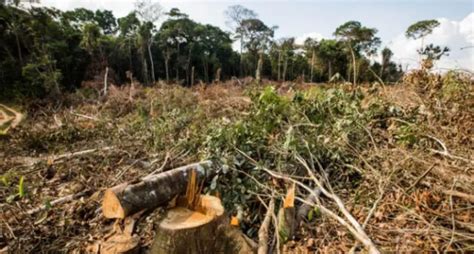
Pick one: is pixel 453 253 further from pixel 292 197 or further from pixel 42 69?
pixel 42 69

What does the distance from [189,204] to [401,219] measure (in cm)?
164

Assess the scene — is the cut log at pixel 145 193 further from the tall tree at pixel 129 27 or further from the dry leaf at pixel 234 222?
the tall tree at pixel 129 27

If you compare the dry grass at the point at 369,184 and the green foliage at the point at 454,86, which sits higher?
the green foliage at the point at 454,86

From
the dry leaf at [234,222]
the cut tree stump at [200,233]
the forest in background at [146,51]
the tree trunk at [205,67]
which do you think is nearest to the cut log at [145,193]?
the cut tree stump at [200,233]

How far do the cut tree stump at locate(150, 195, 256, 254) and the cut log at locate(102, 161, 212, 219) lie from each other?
0.72 ft

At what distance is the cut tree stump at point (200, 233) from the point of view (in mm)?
1969

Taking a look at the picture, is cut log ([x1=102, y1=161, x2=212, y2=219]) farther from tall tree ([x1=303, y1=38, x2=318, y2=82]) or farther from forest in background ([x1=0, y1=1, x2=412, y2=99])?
tall tree ([x1=303, y1=38, x2=318, y2=82])

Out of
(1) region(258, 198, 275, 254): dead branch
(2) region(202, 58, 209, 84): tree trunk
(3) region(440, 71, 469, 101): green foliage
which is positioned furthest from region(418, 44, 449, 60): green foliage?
(2) region(202, 58, 209, 84): tree trunk

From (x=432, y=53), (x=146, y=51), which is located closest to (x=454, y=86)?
(x=432, y=53)

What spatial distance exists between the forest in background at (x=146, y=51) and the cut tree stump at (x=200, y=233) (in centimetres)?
848

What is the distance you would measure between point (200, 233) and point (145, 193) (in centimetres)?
58

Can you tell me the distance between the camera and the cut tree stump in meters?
1.97

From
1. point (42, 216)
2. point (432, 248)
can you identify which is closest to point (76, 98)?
point (42, 216)

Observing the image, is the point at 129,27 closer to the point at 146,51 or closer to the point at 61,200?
the point at 146,51
